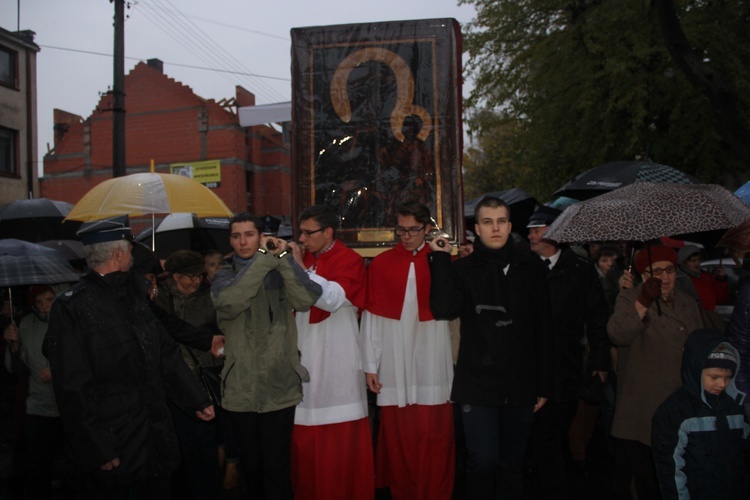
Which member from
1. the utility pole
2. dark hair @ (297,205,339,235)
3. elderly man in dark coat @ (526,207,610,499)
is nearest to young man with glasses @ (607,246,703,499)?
elderly man in dark coat @ (526,207,610,499)

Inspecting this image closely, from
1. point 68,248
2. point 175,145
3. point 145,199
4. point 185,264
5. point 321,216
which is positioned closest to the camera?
point 321,216

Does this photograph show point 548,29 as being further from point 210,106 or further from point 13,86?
point 210,106

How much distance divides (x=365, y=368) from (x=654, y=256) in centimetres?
217

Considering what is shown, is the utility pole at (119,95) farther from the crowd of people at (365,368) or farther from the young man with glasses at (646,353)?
the young man with glasses at (646,353)

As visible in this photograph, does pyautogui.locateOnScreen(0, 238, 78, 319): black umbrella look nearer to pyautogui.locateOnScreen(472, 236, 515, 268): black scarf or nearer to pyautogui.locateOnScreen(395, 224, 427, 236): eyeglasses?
pyautogui.locateOnScreen(395, 224, 427, 236): eyeglasses

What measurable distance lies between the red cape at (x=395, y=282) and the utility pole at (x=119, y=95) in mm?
8259

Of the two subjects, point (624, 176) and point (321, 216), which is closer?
point (321, 216)

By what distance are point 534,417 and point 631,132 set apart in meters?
13.0

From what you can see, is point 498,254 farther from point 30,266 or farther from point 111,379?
point 30,266

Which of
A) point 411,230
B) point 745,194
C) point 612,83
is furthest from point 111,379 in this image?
point 612,83

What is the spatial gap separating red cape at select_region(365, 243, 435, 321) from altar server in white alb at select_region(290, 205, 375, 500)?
112 millimetres

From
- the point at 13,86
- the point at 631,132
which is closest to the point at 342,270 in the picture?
the point at 631,132

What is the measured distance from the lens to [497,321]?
4.36 meters

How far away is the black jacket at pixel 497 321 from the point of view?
168 inches
